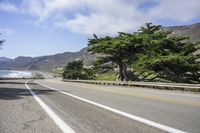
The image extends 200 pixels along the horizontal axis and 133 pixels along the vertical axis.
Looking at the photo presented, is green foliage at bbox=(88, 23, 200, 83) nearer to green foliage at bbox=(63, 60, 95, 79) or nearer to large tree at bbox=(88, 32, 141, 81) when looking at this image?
large tree at bbox=(88, 32, 141, 81)

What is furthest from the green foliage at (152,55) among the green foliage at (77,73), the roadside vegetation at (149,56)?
the green foliage at (77,73)

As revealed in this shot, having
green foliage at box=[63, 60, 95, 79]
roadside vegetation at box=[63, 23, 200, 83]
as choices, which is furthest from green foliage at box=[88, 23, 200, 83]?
green foliage at box=[63, 60, 95, 79]

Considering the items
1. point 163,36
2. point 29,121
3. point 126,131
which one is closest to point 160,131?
point 126,131

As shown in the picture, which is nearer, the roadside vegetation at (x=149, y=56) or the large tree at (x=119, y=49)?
the roadside vegetation at (x=149, y=56)

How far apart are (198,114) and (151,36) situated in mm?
38395

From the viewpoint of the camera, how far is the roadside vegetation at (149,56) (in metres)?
40.3

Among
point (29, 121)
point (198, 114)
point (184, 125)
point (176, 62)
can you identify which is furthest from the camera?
point (176, 62)

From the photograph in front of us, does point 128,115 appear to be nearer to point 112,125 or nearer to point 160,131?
point 112,125

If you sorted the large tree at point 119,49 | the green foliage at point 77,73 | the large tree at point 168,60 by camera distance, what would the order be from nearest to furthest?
the large tree at point 168,60 < the large tree at point 119,49 < the green foliage at point 77,73

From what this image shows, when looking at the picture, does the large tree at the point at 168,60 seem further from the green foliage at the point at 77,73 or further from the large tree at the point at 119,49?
the green foliage at the point at 77,73

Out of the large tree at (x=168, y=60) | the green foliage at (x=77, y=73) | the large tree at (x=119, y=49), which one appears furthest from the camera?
the green foliage at (x=77, y=73)

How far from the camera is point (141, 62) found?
135 ft

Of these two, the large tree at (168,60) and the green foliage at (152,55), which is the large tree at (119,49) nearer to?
the green foliage at (152,55)

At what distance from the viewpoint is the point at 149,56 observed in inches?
1651
